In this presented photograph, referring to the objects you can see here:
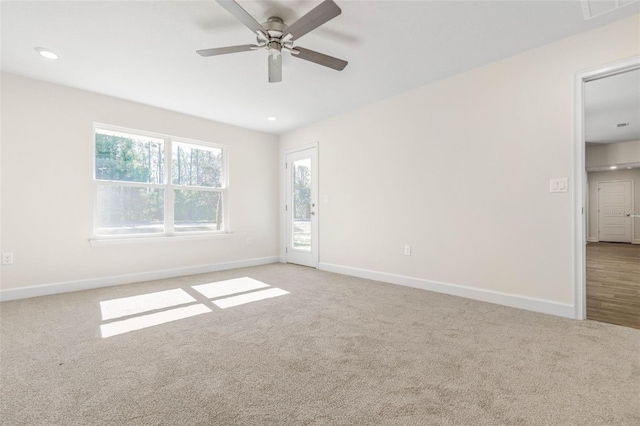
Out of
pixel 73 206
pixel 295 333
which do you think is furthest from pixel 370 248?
pixel 73 206

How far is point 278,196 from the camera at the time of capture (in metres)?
5.76

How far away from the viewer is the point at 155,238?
4.19 m

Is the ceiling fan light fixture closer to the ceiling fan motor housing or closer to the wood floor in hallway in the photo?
the ceiling fan motor housing

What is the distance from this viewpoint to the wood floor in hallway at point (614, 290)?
257 cm

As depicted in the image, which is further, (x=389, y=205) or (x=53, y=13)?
(x=389, y=205)

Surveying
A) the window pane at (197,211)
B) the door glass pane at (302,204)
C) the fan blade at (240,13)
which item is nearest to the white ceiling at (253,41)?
the fan blade at (240,13)

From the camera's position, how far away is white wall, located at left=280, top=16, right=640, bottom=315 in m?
2.62

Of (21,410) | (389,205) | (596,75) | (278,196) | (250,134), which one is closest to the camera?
(21,410)

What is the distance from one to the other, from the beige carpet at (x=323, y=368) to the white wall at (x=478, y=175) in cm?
55

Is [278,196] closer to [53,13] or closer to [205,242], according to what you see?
[205,242]

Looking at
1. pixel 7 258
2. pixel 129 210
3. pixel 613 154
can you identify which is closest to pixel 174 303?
pixel 129 210

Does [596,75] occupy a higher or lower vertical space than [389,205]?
higher

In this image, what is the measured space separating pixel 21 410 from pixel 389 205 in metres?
3.65

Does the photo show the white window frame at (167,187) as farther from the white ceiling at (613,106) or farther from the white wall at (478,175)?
the white ceiling at (613,106)
